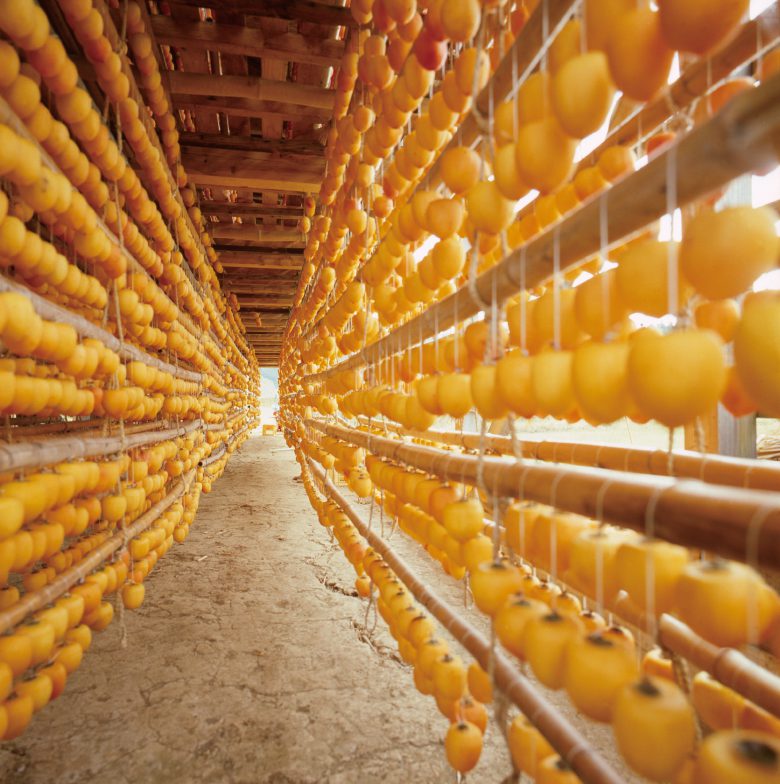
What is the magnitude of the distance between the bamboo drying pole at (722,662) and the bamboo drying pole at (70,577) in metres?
1.76

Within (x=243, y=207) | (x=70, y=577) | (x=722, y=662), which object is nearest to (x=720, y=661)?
(x=722, y=662)

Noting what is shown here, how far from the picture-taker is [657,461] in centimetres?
152

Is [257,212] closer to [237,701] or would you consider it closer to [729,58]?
[237,701]

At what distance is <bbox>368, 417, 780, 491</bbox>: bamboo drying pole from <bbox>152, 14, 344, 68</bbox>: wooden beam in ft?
7.58

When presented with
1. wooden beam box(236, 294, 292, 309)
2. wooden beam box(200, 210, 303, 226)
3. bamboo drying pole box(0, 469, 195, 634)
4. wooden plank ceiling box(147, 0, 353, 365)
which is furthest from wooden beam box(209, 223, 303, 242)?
wooden beam box(236, 294, 292, 309)

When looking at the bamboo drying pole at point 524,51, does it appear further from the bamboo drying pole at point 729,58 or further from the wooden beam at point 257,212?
the wooden beam at point 257,212

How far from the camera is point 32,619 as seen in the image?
161 centimetres

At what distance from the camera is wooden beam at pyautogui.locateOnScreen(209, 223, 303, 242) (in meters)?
5.21

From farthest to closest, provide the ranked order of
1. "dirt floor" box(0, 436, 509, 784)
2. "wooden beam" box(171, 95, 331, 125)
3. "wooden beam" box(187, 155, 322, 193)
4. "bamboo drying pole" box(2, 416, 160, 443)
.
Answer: "wooden beam" box(187, 155, 322, 193) < "wooden beam" box(171, 95, 331, 125) < "bamboo drying pole" box(2, 416, 160, 443) < "dirt floor" box(0, 436, 509, 784)

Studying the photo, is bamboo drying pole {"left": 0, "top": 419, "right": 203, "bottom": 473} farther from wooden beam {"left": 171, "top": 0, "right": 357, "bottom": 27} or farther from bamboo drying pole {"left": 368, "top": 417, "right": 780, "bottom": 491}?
wooden beam {"left": 171, "top": 0, "right": 357, "bottom": 27}

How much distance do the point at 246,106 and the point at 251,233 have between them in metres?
2.02

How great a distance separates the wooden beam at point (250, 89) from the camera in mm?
2955

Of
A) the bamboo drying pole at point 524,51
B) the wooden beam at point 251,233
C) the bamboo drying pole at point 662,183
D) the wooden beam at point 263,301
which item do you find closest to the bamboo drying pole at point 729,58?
the bamboo drying pole at point 524,51

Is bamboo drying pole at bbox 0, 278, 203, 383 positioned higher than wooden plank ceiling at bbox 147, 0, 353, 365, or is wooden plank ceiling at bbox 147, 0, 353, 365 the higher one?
wooden plank ceiling at bbox 147, 0, 353, 365
